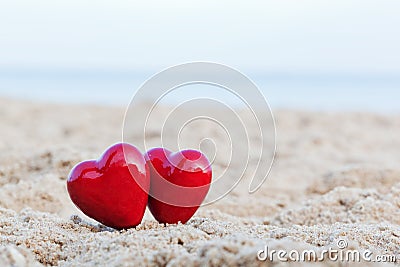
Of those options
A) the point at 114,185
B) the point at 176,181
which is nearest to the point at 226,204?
the point at 176,181

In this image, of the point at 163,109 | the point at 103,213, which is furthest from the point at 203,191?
the point at 163,109

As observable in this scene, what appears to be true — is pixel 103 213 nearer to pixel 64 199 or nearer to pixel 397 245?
pixel 64 199

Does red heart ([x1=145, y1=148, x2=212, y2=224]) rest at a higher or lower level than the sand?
higher

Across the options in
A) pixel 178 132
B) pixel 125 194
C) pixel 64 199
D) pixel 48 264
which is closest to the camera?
pixel 48 264

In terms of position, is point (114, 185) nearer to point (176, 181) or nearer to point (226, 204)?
point (176, 181)

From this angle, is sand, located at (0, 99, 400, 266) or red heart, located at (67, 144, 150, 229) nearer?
sand, located at (0, 99, 400, 266)
